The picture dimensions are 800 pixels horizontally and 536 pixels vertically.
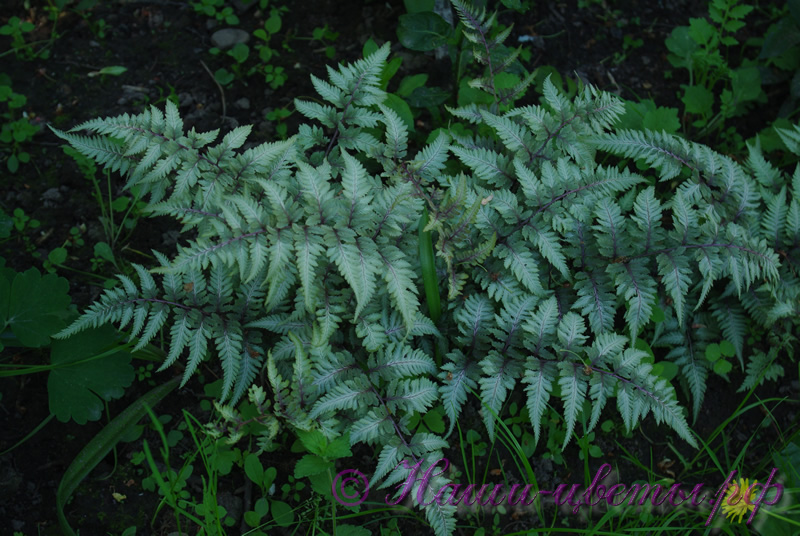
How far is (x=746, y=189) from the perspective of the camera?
2682 mm

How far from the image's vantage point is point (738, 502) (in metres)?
2.40

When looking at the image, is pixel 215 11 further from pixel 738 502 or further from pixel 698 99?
pixel 738 502

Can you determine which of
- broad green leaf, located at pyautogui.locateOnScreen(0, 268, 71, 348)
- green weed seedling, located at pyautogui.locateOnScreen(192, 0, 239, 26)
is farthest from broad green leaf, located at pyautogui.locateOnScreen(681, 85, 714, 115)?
broad green leaf, located at pyautogui.locateOnScreen(0, 268, 71, 348)

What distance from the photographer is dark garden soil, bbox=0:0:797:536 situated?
254 cm

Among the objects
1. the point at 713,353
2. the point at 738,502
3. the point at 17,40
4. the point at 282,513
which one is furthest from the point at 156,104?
the point at 738,502

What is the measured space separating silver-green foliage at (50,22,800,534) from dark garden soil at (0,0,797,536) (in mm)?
415

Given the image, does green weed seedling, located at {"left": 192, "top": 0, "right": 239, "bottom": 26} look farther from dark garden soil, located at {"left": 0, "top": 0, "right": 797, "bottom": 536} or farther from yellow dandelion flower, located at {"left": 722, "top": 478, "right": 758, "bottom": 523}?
yellow dandelion flower, located at {"left": 722, "top": 478, "right": 758, "bottom": 523}

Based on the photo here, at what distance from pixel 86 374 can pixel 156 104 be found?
1618 mm

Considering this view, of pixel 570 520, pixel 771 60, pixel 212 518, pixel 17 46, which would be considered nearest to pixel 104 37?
pixel 17 46

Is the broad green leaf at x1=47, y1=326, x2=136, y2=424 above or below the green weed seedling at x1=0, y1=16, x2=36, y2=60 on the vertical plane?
below

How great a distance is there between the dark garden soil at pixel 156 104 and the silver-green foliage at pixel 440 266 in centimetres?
42

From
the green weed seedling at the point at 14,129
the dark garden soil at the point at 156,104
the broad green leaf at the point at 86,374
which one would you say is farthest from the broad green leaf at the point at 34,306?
the green weed seedling at the point at 14,129

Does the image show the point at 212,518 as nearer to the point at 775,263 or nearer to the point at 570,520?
the point at 570,520

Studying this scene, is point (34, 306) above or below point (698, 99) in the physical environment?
below
